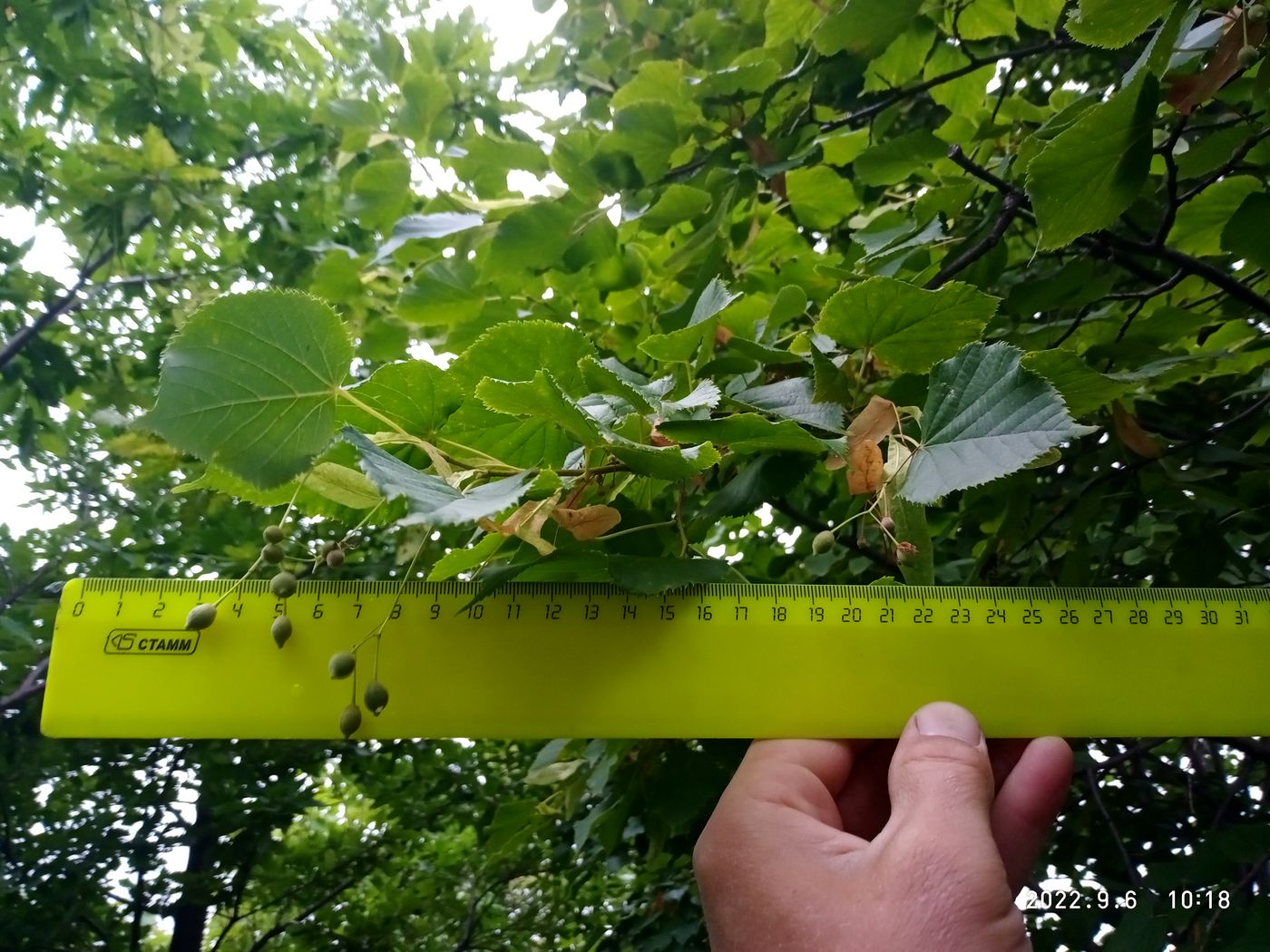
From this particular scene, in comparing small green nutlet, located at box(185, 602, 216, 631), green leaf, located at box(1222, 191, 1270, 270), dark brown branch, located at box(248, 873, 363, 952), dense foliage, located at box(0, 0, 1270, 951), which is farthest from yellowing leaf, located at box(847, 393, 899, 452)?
dark brown branch, located at box(248, 873, 363, 952)

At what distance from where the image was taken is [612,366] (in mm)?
752

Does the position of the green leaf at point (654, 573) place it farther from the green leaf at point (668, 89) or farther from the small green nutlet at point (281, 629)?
the green leaf at point (668, 89)

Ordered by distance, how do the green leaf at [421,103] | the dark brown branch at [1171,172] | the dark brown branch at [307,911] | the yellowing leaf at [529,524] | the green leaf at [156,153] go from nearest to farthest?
1. the yellowing leaf at [529,524]
2. the dark brown branch at [1171,172]
3. the green leaf at [421,103]
4. the green leaf at [156,153]
5. the dark brown branch at [307,911]

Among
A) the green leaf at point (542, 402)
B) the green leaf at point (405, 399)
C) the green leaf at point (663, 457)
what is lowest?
the green leaf at point (663, 457)

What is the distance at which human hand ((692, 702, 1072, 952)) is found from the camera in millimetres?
622

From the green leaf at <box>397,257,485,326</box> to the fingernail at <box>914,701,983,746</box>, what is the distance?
33.1 inches

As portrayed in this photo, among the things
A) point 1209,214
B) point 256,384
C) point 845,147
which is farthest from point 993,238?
point 256,384

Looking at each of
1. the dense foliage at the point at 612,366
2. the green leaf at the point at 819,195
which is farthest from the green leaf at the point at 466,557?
the green leaf at the point at 819,195

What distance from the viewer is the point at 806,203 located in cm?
134

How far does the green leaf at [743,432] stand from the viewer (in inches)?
24.5

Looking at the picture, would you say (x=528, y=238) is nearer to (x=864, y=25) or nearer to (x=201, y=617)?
(x=864, y=25)

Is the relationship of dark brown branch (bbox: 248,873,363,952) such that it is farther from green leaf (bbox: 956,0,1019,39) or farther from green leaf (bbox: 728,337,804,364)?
green leaf (bbox: 956,0,1019,39)

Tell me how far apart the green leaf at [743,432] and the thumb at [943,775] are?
30cm

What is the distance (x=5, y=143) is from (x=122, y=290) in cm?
45
